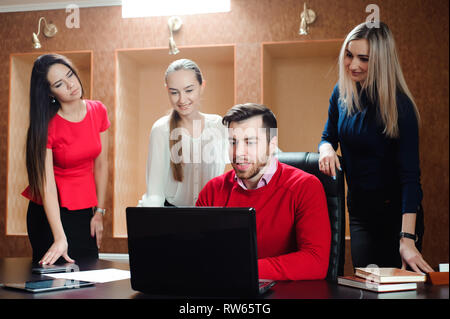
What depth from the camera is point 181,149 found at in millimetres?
2277

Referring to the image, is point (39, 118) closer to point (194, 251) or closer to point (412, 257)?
point (194, 251)

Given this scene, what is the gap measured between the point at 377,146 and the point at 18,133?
137 inches

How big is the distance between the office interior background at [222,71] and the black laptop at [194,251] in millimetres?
2768

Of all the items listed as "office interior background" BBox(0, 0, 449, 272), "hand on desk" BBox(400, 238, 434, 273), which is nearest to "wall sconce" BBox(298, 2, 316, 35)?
"office interior background" BBox(0, 0, 449, 272)

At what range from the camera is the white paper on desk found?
4.44ft

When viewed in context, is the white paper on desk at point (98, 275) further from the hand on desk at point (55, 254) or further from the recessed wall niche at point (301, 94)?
the recessed wall niche at point (301, 94)

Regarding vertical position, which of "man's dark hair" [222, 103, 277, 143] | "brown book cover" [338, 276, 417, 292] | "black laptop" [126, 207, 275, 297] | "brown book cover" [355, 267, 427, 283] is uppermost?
"man's dark hair" [222, 103, 277, 143]

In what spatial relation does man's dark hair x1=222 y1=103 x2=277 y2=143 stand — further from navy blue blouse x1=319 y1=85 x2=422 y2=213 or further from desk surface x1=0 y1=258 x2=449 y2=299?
desk surface x1=0 y1=258 x2=449 y2=299

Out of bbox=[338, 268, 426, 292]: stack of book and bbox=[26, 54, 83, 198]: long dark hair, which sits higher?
bbox=[26, 54, 83, 198]: long dark hair

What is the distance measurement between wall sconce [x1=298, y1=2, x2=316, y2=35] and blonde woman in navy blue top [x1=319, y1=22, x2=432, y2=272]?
1.85 m

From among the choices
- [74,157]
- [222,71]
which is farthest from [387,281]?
[222,71]

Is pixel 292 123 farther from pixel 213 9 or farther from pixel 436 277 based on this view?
pixel 436 277
